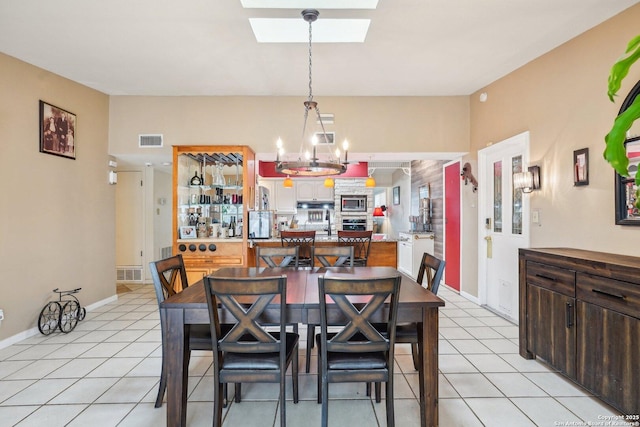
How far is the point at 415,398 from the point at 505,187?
289 centimetres

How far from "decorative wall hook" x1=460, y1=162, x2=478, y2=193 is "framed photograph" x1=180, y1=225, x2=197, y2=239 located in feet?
12.7

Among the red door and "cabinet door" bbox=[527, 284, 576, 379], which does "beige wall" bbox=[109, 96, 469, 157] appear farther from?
"cabinet door" bbox=[527, 284, 576, 379]

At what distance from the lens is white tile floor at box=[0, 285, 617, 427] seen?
84.4 inches

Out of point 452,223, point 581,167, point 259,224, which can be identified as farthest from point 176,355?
point 452,223

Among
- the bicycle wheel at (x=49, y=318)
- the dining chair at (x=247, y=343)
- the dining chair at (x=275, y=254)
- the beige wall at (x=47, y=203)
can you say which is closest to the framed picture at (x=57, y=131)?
the beige wall at (x=47, y=203)

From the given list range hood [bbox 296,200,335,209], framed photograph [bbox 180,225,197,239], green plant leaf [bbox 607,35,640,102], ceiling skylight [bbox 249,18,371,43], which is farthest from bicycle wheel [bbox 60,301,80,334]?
range hood [bbox 296,200,335,209]

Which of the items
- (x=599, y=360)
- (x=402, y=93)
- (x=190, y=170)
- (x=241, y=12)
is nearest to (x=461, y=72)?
(x=402, y=93)

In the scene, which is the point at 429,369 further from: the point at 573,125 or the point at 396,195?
the point at 396,195

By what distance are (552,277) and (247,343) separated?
2321 mm

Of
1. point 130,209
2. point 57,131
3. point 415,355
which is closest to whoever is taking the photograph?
point 415,355

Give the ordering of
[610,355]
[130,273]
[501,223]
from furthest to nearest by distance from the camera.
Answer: [130,273]
[501,223]
[610,355]

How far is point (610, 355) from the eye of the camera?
6.96ft

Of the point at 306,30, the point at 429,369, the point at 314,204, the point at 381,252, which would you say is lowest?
the point at 429,369

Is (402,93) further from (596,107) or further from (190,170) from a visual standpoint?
(190,170)
